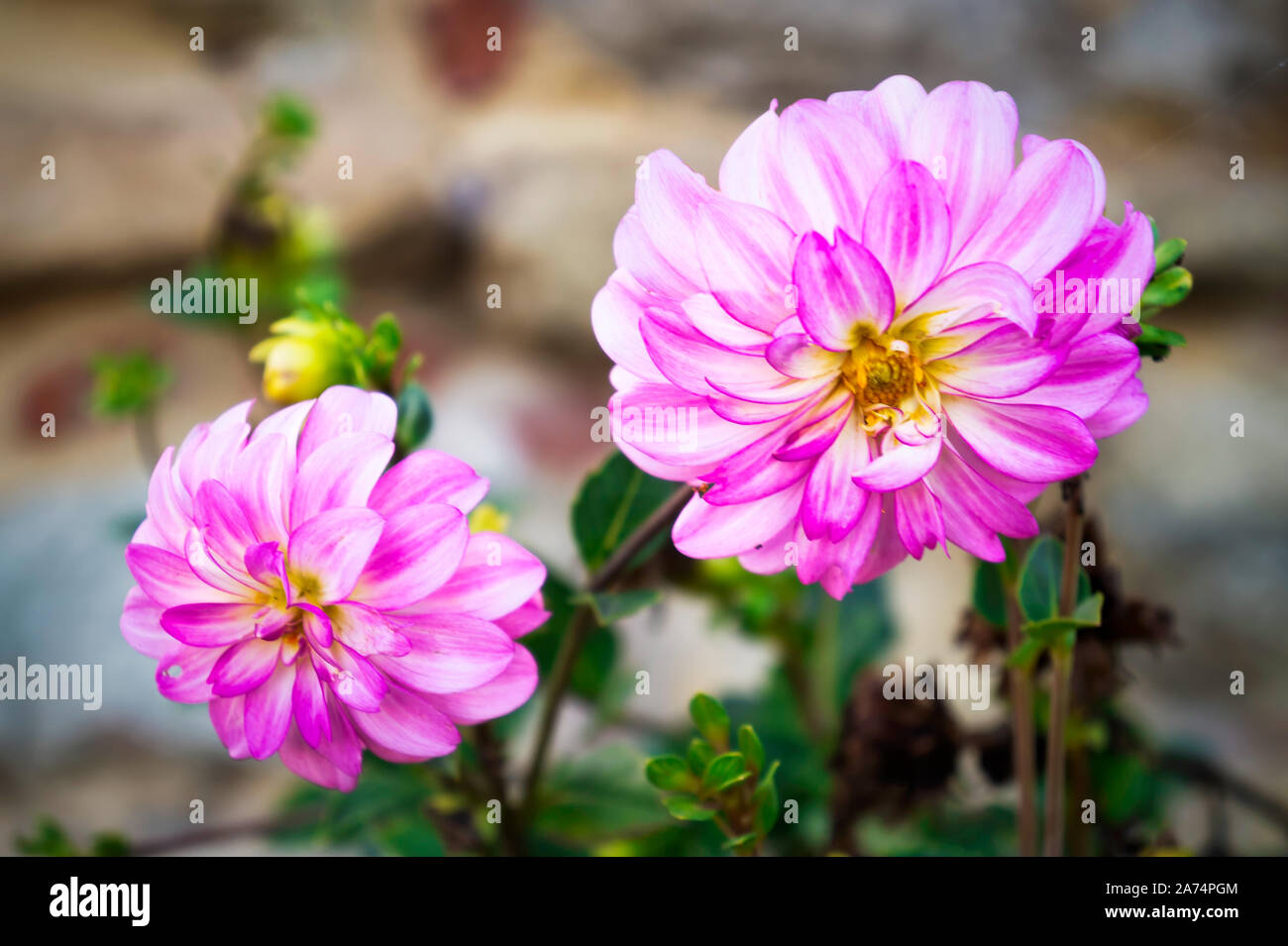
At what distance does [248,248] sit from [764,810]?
520 mm

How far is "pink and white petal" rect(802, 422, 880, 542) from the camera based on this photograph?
10.8 inches

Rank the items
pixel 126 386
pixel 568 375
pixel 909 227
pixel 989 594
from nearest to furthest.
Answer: pixel 909 227 < pixel 989 594 < pixel 126 386 < pixel 568 375

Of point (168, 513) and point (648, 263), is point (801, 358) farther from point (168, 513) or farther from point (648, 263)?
point (168, 513)

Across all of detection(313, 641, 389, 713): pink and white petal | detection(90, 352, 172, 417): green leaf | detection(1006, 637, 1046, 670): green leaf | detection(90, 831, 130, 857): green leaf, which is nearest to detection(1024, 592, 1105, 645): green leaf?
detection(1006, 637, 1046, 670): green leaf

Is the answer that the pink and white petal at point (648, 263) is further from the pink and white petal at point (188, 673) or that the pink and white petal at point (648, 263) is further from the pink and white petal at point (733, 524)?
the pink and white petal at point (188, 673)

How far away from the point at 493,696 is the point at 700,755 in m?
0.08

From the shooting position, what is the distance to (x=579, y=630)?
1.28 ft

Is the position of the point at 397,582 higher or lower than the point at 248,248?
lower

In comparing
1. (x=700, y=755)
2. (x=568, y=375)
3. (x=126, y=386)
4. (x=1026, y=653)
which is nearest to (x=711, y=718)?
(x=700, y=755)

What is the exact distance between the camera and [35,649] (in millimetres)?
913
